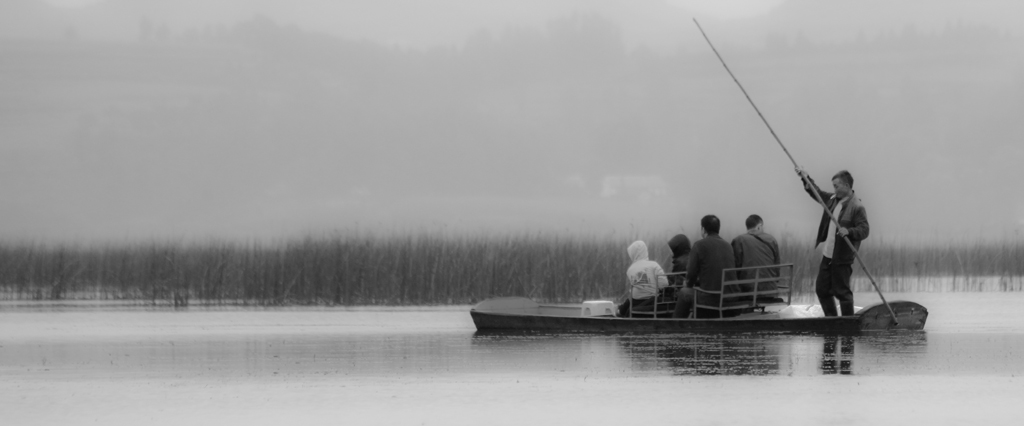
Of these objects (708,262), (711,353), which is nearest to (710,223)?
(708,262)

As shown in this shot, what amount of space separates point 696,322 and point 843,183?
2409 millimetres

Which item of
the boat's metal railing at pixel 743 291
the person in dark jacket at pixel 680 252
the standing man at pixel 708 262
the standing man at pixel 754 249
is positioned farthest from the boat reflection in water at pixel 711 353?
the person in dark jacket at pixel 680 252

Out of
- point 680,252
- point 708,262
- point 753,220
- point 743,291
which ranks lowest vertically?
A: point 743,291

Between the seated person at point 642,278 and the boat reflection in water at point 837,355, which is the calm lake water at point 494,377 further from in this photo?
the seated person at point 642,278

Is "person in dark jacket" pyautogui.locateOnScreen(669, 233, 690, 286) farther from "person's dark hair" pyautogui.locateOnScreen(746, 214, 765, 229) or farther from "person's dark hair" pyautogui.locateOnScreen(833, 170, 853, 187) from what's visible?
"person's dark hair" pyautogui.locateOnScreen(833, 170, 853, 187)

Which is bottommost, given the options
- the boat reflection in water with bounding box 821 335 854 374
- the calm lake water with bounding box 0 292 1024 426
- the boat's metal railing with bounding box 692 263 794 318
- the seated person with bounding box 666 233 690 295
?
the calm lake water with bounding box 0 292 1024 426

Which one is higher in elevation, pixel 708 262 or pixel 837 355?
pixel 708 262

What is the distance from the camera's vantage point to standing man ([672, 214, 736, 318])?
13430 mm

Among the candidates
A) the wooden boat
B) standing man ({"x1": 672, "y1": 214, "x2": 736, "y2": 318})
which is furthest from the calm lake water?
→ standing man ({"x1": 672, "y1": 214, "x2": 736, "y2": 318})

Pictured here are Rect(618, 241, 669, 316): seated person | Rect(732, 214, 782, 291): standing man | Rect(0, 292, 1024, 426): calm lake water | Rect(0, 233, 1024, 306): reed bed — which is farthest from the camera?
Rect(0, 233, 1024, 306): reed bed

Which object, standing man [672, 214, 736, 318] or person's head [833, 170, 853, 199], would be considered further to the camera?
person's head [833, 170, 853, 199]

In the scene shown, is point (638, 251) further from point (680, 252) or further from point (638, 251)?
point (680, 252)

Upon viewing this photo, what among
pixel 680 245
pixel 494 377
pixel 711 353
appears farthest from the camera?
pixel 680 245

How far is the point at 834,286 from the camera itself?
13922 mm
